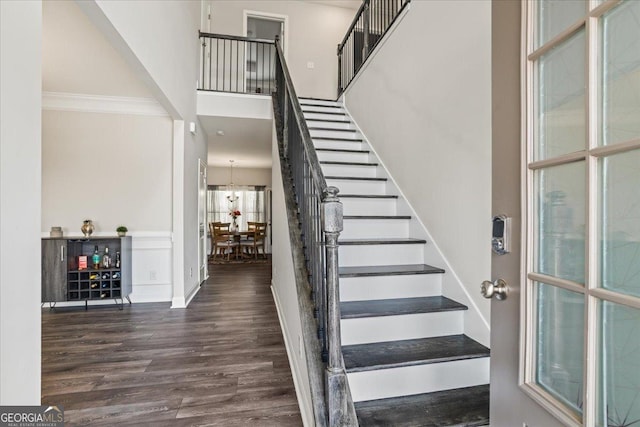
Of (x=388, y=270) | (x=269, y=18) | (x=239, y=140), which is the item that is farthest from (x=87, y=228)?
(x=269, y=18)

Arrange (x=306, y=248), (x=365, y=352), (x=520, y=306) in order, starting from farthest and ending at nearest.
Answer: (x=306, y=248), (x=365, y=352), (x=520, y=306)

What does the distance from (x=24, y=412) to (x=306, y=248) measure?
147 cm

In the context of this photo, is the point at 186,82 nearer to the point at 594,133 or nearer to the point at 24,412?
the point at 24,412

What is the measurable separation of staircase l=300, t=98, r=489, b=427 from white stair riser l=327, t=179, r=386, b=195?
213mm

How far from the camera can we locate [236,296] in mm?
4543

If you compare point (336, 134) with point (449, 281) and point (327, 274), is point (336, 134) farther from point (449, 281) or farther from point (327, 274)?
point (327, 274)

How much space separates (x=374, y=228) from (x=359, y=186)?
0.63 m

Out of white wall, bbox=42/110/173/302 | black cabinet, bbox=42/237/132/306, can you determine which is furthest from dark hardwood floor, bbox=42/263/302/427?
white wall, bbox=42/110/173/302

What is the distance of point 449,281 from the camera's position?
2164mm

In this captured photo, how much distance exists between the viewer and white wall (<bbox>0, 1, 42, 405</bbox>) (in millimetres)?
1137

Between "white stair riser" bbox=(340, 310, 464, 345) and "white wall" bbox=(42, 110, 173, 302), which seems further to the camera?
"white wall" bbox=(42, 110, 173, 302)

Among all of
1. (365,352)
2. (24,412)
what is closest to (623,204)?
(365,352)

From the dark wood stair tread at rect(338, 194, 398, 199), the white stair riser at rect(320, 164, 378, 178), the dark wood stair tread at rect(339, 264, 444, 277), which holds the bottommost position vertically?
the dark wood stair tread at rect(339, 264, 444, 277)

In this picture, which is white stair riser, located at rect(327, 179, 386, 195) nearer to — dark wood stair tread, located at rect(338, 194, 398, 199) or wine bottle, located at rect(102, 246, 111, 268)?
dark wood stair tread, located at rect(338, 194, 398, 199)
